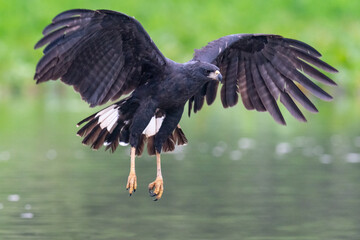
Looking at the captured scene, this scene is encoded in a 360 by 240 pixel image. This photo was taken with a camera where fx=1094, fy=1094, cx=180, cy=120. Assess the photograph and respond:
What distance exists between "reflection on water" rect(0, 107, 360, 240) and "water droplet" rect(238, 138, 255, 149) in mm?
39

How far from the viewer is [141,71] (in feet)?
37.2

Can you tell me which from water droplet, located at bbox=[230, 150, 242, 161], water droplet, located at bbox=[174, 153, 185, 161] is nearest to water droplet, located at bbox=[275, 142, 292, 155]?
water droplet, located at bbox=[230, 150, 242, 161]

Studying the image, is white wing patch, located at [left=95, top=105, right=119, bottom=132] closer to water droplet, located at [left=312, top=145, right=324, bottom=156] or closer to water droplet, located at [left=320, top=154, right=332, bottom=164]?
water droplet, located at [left=320, top=154, right=332, bottom=164]

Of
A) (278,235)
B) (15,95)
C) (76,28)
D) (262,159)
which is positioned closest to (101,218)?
(278,235)

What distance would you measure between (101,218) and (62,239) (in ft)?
4.58

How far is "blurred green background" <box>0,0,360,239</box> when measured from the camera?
12.9 metres

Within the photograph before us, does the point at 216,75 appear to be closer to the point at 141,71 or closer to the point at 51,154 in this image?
the point at 141,71

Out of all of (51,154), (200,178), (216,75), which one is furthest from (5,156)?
(216,75)

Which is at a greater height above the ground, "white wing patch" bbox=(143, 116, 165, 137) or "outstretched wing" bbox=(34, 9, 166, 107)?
"outstretched wing" bbox=(34, 9, 166, 107)

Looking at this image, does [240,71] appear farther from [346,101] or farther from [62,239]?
[346,101]

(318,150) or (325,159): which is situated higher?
(318,150)

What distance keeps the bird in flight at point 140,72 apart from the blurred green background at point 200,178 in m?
1.32

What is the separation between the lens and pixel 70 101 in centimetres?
3784

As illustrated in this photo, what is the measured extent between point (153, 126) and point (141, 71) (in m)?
0.70
